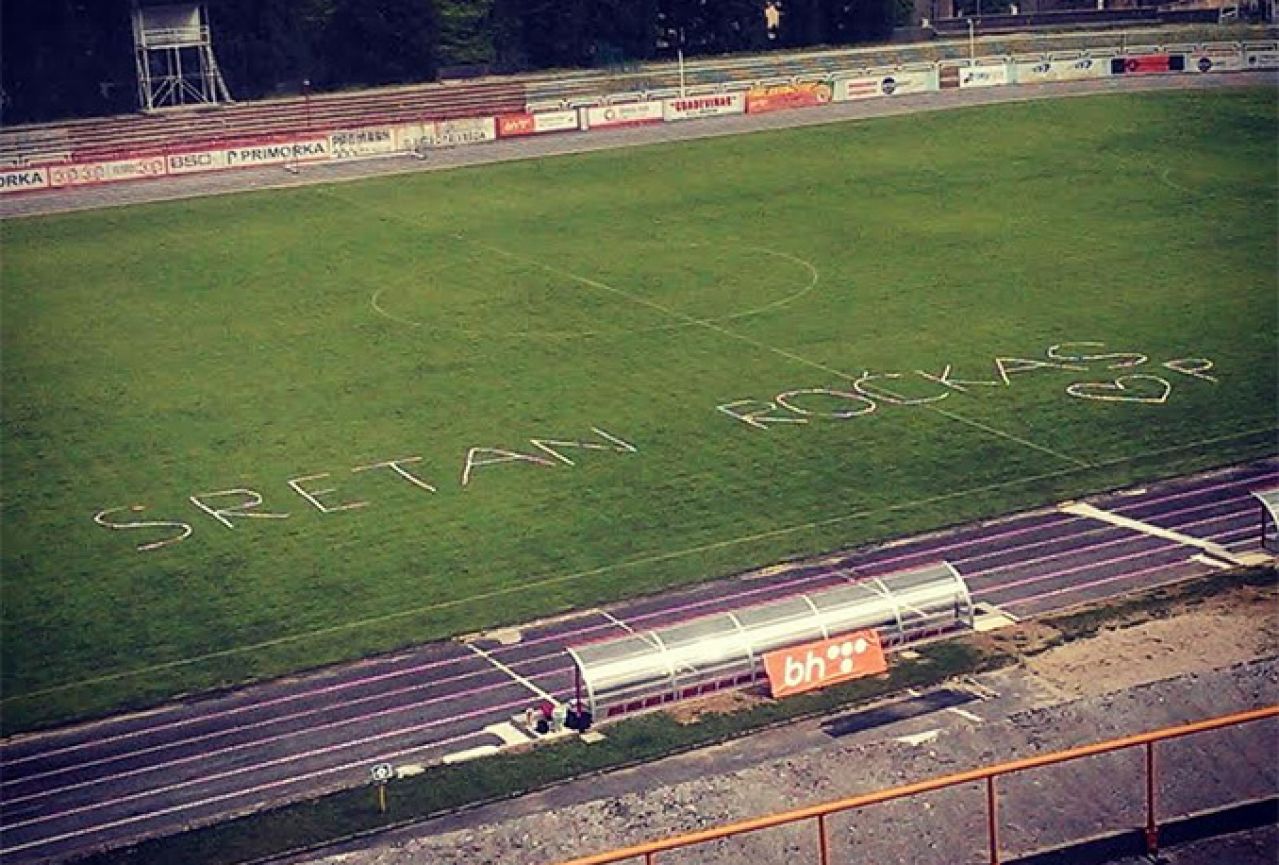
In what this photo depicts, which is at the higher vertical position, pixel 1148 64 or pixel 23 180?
pixel 1148 64

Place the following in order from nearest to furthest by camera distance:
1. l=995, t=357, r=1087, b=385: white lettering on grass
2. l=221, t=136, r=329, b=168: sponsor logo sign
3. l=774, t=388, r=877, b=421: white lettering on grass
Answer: l=774, t=388, r=877, b=421: white lettering on grass → l=995, t=357, r=1087, b=385: white lettering on grass → l=221, t=136, r=329, b=168: sponsor logo sign

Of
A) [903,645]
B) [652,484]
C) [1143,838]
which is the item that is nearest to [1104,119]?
[652,484]

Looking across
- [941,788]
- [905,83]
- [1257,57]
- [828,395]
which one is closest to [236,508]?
[828,395]

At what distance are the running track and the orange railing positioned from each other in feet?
38.5

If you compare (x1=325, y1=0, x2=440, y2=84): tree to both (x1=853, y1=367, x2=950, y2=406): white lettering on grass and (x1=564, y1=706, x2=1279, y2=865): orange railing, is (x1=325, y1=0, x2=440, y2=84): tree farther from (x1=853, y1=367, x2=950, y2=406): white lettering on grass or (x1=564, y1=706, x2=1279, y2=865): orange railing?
(x1=564, y1=706, x2=1279, y2=865): orange railing

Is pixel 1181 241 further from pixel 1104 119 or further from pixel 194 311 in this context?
pixel 194 311

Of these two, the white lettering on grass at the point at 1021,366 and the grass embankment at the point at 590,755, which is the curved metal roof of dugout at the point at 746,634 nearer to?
the grass embankment at the point at 590,755

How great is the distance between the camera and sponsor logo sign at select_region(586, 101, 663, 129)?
10275 centimetres

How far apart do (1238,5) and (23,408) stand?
91997 millimetres

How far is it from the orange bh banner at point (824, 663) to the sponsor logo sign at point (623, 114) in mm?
65691

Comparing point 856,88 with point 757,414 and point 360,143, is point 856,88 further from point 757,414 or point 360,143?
point 757,414

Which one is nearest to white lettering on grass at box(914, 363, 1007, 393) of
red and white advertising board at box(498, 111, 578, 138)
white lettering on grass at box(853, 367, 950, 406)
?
white lettering on grass at box(853, 367, 950, 406)

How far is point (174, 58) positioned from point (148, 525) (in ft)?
215

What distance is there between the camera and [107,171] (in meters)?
94.1
